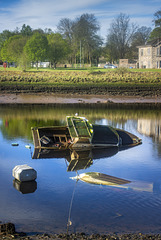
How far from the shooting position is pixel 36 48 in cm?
10906

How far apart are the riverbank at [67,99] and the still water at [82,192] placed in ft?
95.8

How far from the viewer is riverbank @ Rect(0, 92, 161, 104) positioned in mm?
72562

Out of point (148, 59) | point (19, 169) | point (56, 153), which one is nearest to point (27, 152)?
point (56, 153)

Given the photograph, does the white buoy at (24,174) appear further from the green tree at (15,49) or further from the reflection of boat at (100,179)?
the green tree at (15,49)

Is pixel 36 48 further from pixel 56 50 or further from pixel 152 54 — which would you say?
pixel 152 54

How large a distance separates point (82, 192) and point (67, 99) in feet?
168

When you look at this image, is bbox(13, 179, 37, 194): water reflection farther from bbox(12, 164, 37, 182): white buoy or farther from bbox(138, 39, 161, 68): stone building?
bbox(138, 39, 161, 68): stone building

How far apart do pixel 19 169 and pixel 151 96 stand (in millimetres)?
55610

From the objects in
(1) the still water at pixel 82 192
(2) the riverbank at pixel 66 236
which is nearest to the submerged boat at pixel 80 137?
(1) the still water at pixel 82 192

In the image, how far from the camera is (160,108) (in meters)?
64.4

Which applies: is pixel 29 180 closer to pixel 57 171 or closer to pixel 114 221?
pixel 57 171

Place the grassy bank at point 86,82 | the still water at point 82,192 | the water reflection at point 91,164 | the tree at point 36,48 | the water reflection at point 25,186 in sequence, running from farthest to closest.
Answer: the tree at point 36,48
the grassy bank at point 86,82
the water reflection at point 91,164
the water reflection at point 25,186
the still water at point 82,192

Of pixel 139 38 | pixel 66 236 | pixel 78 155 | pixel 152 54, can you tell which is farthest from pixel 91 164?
pixel 139 38

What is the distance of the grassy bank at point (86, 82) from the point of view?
3162 inches
